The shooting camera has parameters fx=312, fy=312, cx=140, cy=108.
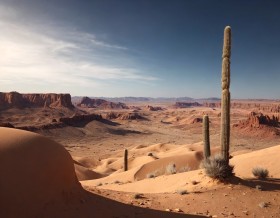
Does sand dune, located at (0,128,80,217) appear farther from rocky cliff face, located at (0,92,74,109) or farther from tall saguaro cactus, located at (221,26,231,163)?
rocky cliff face, located at (0,92,74,109)

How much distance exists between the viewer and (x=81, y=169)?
2873cm

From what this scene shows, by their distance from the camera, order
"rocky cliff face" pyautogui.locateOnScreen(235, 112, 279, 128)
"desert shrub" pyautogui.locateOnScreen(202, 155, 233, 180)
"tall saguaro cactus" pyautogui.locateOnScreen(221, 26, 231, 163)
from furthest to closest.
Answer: "rocky cliff face" pyautogui.locateOnScreen(235, 112, 279, 128) < "tall saguaro cactus" pyautogui.locateOnScreen(221, 26, 231, 163) < "desert shrub" pyautogui.locateOnScreen(202, 155, 233, 180)

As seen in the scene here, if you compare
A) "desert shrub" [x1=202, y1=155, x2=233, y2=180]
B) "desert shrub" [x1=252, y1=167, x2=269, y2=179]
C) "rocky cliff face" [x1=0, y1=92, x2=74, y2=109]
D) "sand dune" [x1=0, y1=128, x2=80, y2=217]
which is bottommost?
"desert shrub" [x1=252, y1=167, x2=269, y2=179]

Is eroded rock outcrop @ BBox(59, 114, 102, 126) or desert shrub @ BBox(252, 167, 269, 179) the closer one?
desert shrub @ BBox(252, 167, 269, 179)

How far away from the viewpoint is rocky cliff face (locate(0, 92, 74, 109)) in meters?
98.7

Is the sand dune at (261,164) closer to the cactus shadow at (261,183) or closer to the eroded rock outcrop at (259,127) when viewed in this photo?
the cactus shadow at (261,183)

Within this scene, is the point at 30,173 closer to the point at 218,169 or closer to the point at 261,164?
the point at 218,169

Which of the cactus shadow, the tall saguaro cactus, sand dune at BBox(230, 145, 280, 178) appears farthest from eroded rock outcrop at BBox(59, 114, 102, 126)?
the cactus shadow

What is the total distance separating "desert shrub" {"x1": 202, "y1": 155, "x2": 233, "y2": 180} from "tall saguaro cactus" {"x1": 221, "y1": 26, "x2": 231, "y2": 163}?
0.62m

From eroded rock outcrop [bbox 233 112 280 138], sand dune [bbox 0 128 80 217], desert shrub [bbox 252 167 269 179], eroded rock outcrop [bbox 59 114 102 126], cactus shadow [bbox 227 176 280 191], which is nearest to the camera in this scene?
sand dune [bbox 0 128 80 217]

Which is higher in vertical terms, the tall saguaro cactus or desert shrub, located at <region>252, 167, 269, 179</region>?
the tall saguaro cactus

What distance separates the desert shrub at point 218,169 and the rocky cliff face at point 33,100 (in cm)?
9304

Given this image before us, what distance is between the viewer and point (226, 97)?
13500 mm

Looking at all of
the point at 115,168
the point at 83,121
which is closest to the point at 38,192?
the point at 115,168
